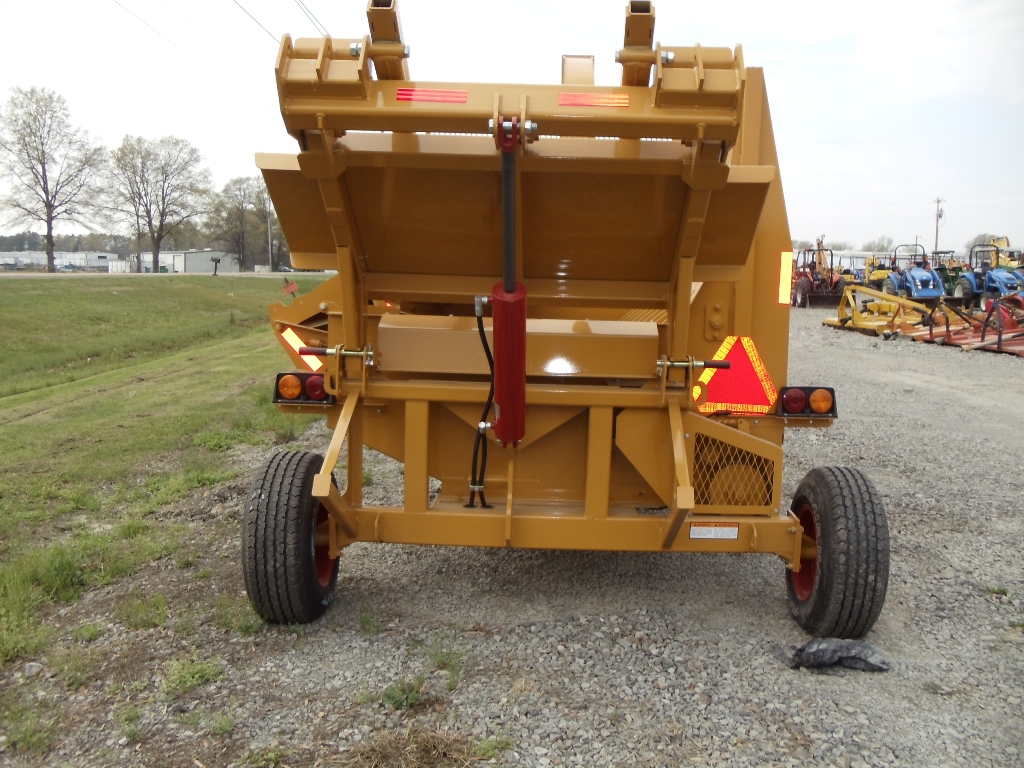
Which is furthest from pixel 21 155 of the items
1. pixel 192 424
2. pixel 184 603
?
pixel 184 603

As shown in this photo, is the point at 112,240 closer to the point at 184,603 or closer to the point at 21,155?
the point at 21,155

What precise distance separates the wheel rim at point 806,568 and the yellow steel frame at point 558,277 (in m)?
0.16

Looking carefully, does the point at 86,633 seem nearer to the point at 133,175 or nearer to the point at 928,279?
the point at 928,279

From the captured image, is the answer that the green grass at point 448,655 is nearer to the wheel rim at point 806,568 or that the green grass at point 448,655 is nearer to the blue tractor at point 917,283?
the wheel rim at point 806,568

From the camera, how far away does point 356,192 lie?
3.41 metres

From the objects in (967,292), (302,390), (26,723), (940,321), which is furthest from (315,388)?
(967,292)

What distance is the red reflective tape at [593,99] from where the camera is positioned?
292 cm

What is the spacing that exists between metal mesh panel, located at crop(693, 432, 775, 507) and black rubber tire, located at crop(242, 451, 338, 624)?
184cm

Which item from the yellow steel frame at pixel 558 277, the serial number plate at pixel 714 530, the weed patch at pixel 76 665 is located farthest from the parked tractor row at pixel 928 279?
the weed patch at pixel 76 665

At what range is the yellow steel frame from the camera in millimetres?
2951

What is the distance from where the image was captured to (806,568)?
408 centimetres

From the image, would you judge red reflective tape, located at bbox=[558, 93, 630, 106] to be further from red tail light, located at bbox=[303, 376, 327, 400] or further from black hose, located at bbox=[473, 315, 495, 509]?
red tail light, located at bbox=[303, 376, 327, 400]

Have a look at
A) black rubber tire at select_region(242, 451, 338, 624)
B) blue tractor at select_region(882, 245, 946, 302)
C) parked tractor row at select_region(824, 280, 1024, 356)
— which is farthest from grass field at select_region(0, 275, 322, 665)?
blue tractor at select_region(882, 245, 946, 302)

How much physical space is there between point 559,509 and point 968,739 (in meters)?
1.85
